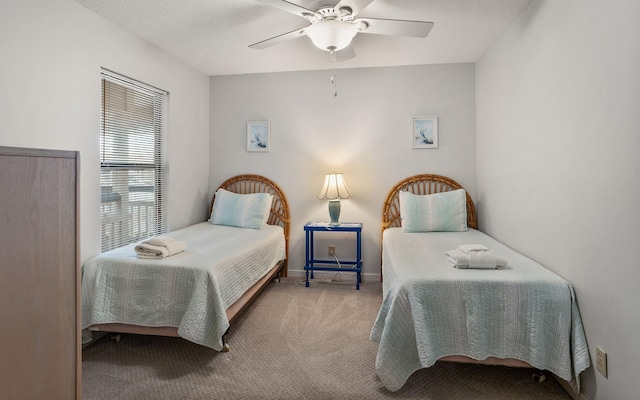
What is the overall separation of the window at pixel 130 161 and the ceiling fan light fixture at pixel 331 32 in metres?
1.66

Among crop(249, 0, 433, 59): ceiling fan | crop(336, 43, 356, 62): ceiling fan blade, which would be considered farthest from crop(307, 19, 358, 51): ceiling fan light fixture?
crop(336, 43, 356, 62): ceiling fan blade

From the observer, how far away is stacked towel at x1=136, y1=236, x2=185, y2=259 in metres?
2.38

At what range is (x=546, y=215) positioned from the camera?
2.26 meters

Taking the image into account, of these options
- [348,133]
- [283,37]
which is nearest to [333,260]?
[348,133]

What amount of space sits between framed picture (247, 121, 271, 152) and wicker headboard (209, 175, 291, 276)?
13.6 inches

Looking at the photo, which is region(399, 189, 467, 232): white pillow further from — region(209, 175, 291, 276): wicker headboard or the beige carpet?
region(209, 175, 291, 276): wicker headboard

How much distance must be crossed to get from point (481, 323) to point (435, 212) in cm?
171

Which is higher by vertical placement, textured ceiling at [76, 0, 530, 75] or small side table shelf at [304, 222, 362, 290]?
textured ceiling at [76, 0, 530, 75]

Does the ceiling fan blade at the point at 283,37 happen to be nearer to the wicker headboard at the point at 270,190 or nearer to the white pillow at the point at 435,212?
the wicker headboard at the point at 270,190

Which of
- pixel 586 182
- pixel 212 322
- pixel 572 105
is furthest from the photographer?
pixel 212 322

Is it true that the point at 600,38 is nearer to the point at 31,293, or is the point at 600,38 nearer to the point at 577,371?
the point at 577,371

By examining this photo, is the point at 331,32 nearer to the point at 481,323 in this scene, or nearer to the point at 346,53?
the point at 346,53

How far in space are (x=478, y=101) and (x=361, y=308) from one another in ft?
8.03

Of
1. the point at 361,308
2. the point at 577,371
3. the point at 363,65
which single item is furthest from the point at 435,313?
the point at 363,65
